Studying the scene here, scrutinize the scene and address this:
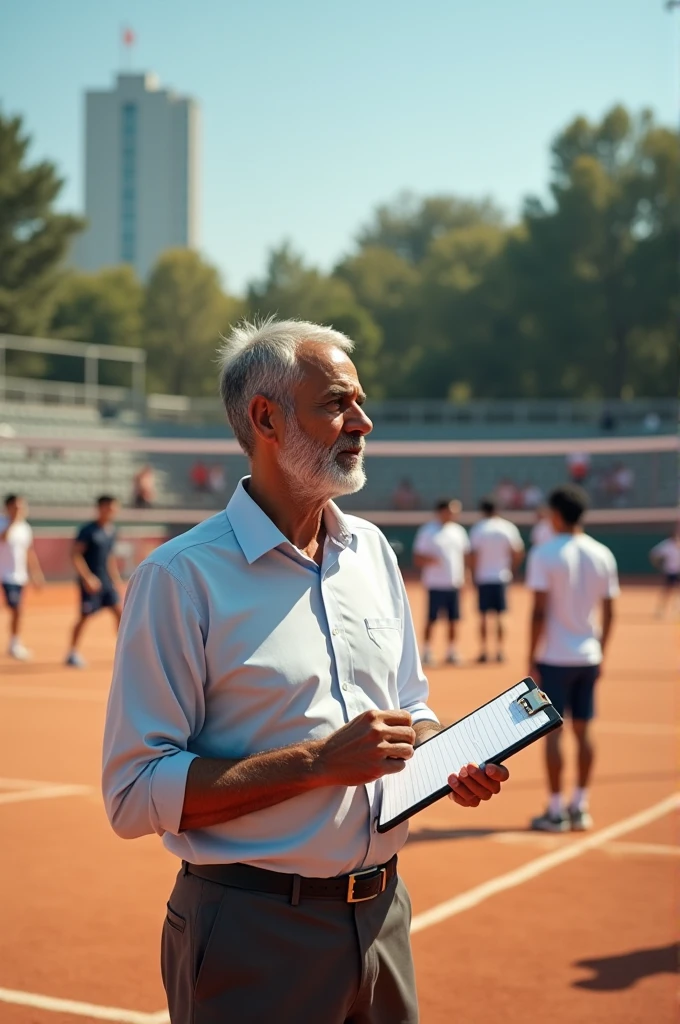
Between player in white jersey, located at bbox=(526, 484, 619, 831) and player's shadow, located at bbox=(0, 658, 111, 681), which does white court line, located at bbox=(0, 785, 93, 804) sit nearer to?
player in white jersey, located at bbox=(526, 484, 619, 831)

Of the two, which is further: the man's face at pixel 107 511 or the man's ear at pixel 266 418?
the man's face at pixel 107 511

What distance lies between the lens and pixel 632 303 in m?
58.5

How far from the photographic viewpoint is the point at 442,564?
16.2 meters

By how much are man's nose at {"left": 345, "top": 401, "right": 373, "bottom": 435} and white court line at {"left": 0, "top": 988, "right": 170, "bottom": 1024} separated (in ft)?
10.1

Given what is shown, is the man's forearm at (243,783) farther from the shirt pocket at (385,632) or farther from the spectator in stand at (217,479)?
the spectator in stand at (217,479)

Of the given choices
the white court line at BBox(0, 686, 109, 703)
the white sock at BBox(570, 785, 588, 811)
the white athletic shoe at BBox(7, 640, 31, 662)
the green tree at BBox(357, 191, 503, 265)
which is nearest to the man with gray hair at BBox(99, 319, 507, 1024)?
the white sock at BBox(570, 785, 588, 811)

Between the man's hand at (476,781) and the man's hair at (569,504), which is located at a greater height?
the man's hair at (569,504)

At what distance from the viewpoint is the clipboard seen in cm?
270

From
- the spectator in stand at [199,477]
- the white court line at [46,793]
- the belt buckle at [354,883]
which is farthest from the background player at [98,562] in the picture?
the spectator in stand at [199,477]

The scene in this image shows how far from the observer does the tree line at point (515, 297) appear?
5584 centimetres

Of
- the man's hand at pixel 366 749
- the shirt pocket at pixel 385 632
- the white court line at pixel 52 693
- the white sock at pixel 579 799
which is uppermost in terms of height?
the shirt pocket at pixel 385 632

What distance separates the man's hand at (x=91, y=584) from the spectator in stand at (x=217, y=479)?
620 inches

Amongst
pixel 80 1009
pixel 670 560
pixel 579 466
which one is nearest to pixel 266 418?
pixel 80 1009

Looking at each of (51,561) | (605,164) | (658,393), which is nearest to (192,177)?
(605,164)
